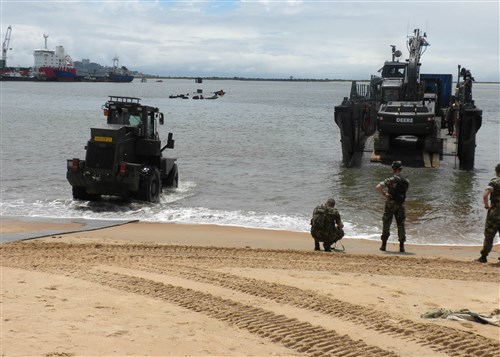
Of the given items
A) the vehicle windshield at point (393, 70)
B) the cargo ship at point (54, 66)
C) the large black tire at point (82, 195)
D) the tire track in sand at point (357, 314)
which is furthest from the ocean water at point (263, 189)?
the cargo ship at point (54, 66)

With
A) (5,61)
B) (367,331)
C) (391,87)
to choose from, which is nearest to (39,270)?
(367,331)

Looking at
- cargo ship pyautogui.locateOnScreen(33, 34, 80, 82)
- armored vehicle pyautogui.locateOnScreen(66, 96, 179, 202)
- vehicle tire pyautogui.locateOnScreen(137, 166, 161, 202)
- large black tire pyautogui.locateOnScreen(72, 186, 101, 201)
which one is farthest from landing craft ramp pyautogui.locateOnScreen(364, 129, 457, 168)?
cargo ship pyautogui.locateOnScreen(33, 34, 80, 82)

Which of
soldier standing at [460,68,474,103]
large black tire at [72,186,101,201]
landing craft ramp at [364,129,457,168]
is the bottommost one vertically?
large black tire at [72,186,101,201]

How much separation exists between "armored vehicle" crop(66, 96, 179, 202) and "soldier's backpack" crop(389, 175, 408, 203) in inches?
260

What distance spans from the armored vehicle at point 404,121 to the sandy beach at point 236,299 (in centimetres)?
1143

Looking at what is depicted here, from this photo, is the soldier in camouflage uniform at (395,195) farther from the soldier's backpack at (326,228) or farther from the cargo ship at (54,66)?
the cargo ship at (54,66)

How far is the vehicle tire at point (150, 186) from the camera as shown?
1566 centimetres

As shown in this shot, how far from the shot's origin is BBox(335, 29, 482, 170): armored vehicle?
73.4ft

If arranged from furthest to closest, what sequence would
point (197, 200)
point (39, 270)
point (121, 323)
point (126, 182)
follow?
point (197, 200) → point (126, 182) → point (39, 270) → point (121, 323)

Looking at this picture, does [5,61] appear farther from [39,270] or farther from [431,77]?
[39,270]

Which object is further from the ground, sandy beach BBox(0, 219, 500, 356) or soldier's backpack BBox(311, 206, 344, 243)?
soldier's backpack BBox(311, 206, 344, 243)

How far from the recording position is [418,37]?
29578 millimetres

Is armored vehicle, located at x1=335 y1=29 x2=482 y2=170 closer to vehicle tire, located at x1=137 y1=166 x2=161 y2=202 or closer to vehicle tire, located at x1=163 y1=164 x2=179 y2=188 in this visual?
vehicle tire, located at x1=163 y1=164 x2=179 y2=188

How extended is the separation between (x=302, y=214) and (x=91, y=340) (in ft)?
32.9
